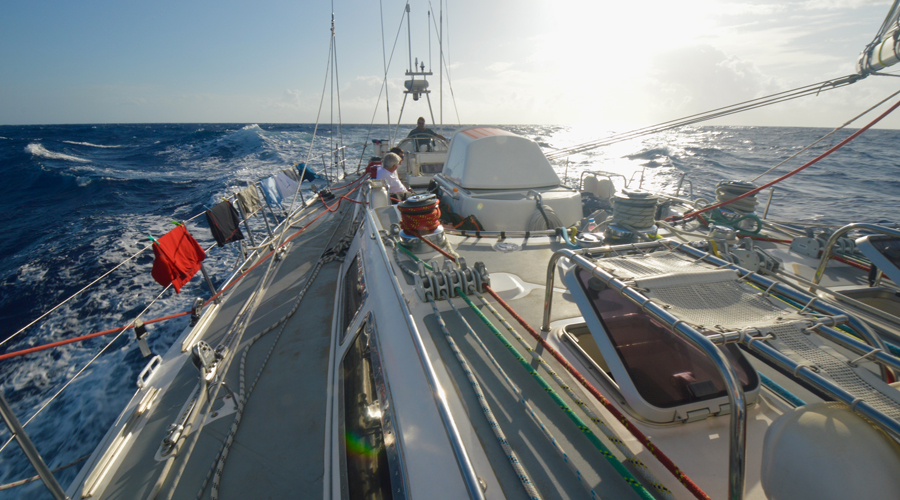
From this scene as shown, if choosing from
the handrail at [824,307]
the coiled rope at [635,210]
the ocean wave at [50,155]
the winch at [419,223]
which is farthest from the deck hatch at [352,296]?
the ocean wave at [50,155]

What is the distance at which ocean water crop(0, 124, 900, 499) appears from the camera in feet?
16.3

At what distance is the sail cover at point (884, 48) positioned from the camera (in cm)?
308

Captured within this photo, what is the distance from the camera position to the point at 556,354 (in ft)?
6.55

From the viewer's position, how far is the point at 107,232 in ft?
39.3

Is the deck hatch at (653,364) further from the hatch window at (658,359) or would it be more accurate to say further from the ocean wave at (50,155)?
the ocean wave at (50,155)

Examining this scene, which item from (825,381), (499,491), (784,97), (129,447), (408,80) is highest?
(408,80)

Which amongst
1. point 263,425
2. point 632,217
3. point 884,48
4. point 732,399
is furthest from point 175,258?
point 884,48

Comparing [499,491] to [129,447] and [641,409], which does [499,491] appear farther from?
[129,447]

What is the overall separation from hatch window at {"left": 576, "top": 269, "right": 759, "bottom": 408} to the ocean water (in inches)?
128

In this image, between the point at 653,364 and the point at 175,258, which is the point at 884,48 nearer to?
the point at 653,364

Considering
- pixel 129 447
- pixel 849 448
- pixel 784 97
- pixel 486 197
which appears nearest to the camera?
pixel 849 448

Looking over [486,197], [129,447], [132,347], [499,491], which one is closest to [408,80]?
[486,197]

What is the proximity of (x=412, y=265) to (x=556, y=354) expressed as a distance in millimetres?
1952

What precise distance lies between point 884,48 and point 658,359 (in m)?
4.02
